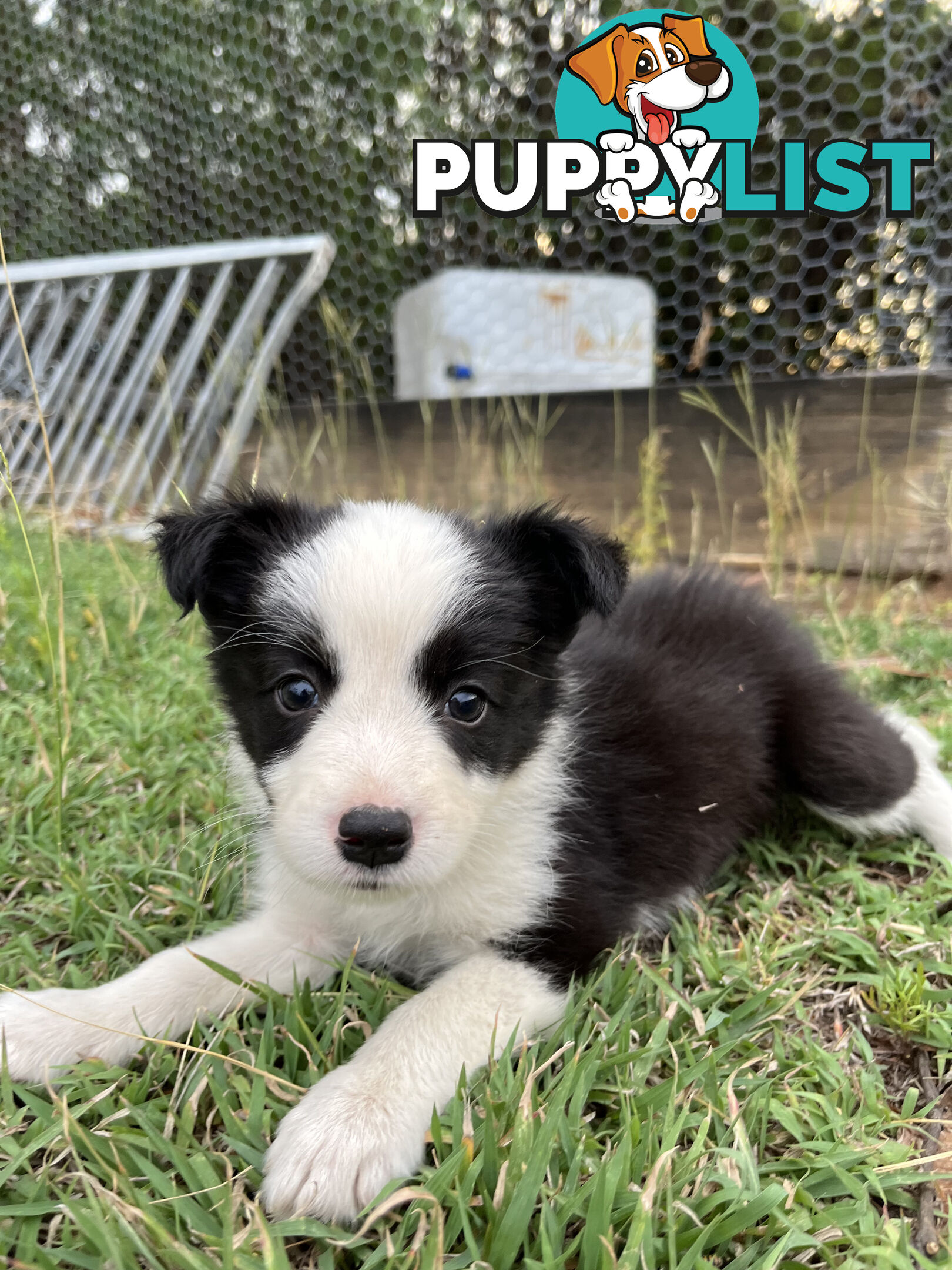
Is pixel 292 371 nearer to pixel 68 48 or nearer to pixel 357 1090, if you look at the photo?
pixel 68 48

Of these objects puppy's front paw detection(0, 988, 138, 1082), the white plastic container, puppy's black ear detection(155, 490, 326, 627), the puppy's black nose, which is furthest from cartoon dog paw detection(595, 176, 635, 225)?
→ puppy's front paw detection(0, 988, 138, 1082)

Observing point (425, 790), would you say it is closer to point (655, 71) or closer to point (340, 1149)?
point (340, 1149)

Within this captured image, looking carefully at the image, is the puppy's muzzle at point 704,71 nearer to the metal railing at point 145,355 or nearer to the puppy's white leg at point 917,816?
the metal railing at point 145,355

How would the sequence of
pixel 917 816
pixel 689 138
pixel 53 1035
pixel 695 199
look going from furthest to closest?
pixel 695 199 < pixel 689 138 < pixel 917 816 < pixel 53 1035

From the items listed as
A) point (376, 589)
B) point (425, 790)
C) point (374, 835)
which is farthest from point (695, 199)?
point (374, 835)

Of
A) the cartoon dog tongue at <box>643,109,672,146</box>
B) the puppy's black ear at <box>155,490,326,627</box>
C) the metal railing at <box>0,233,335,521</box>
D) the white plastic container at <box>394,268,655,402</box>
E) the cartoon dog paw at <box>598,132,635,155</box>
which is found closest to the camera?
the puppy's black ear at <box>155,490,326,627</box>

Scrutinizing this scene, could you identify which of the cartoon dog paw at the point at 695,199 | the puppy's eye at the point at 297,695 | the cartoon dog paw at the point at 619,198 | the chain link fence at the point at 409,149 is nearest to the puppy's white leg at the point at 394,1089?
the puppy's eye at the point at 297,695

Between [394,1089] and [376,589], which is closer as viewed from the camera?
[394,1089]

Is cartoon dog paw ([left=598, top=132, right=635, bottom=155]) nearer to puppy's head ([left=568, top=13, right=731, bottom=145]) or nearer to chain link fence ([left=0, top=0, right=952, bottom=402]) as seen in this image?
puppy's head ([left=568, top=13, right=731, bottom=145])

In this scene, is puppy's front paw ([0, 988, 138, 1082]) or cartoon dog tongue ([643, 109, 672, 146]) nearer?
puppy's front paw ([0, 988, 138, 1082])
